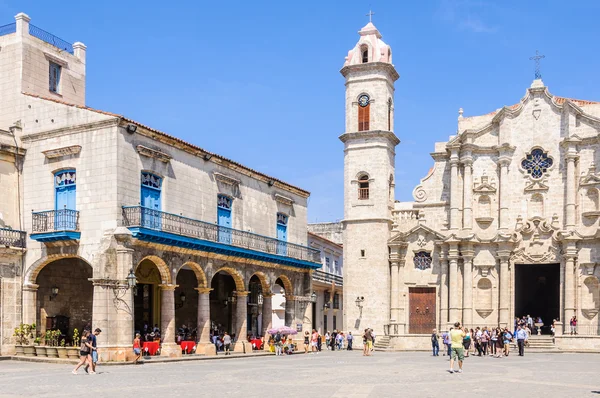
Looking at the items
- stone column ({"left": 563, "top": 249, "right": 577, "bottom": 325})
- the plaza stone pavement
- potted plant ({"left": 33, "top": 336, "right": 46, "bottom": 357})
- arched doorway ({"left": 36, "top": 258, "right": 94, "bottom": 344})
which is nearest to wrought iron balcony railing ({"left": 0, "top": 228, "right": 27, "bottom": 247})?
arched doorway ({"left": 36, "top": 258, "right": 94, "bottom": 344})

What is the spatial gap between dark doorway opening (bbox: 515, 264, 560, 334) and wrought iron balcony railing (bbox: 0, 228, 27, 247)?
98.5ft

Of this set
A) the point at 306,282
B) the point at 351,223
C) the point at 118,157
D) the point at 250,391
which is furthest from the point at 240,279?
the point at 250,391

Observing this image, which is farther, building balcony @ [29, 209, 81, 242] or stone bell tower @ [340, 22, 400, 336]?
stone bell tower @ [340, 22, 400, 336]

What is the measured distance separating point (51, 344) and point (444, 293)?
984 inches

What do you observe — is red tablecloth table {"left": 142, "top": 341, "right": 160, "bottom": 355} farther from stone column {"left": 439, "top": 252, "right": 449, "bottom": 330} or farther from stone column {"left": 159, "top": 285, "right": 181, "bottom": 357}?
stone column {"left": 439, "top": 252, "right": 449, "bottom": 330}

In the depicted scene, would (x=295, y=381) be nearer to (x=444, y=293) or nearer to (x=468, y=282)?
Answer: (x=468, y=282)

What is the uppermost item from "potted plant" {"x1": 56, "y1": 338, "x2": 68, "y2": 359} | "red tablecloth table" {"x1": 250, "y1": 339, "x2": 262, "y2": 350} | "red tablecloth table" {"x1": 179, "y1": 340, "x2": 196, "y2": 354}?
"potted plant" {"x1": 56, "y1": 338, "x2": 68, "y2": 359}

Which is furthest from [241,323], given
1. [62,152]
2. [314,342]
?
[62,152]

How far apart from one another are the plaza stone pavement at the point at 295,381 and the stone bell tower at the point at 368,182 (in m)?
19.3

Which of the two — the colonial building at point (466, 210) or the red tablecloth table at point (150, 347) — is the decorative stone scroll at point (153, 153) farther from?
the colonial building at point (466, 210)

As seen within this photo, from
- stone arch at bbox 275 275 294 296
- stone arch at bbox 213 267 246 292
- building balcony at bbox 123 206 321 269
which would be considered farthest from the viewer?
stone arch at bbox 275 275 294 296

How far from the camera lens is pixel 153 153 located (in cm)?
2873

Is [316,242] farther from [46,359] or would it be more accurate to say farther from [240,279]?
[46,359]

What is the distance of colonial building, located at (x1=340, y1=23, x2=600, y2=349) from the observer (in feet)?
145
